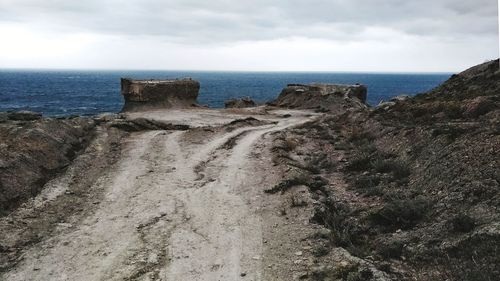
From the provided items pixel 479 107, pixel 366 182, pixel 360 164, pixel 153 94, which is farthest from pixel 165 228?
pixel 153 94

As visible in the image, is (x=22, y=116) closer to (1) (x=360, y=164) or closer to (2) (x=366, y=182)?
(1) (x=360, y=164)

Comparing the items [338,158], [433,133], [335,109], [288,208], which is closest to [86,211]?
[288,208]

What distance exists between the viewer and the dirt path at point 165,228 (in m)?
12.6

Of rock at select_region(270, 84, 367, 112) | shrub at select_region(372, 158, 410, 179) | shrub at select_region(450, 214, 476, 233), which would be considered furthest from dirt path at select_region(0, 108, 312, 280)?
rock at select_region(270, 84, 367, 112)

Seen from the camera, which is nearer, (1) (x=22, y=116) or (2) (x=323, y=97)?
(1) (x=22, y=116)

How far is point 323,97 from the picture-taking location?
5456cm

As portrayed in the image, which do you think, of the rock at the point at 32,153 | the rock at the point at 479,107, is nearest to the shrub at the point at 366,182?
the rock at the point at 479,107

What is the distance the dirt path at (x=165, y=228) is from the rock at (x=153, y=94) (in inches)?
861

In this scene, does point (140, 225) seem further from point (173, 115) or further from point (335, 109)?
point (335, 109)

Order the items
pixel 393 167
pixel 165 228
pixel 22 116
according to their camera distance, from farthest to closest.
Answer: pixel 22 116 → pixel 393 167 → pixel 165 228

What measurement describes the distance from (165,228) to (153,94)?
33.2 m

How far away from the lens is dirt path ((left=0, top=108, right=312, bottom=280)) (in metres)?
12.6

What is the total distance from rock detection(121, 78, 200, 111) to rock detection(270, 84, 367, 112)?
13898mm

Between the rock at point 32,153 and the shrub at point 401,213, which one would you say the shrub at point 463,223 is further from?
the rock at point 32,153
